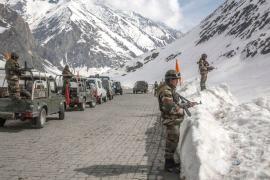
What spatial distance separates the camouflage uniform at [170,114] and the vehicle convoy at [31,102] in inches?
284

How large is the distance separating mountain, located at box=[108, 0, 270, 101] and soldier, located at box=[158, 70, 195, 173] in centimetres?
6859

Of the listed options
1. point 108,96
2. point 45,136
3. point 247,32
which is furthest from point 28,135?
point 247,32

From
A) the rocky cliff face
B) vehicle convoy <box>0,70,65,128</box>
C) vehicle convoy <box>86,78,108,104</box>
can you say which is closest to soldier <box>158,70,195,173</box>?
vehicle convoy <box>0,70,65,128</box>

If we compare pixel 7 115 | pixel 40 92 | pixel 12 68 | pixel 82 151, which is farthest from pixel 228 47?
pixel 82 151

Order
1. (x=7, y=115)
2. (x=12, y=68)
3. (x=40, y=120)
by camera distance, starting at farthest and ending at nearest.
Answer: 1. (x=40, y=120)
2. (x=12, y=68)
3. (x=7, y=115)

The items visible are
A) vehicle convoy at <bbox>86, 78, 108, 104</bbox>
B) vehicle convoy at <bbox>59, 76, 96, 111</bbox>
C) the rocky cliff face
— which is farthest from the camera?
the rocky cliff face

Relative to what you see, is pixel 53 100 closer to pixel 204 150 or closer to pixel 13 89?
pixel 13 89

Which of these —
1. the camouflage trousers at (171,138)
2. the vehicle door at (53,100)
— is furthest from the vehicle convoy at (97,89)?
the camouflage trousers at (171,138)

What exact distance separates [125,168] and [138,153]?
1689 mm

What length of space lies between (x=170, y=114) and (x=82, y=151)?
3.34m

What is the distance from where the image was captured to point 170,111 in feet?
28.4

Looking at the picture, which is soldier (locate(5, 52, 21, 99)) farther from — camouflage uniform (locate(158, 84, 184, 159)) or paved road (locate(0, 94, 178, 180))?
camouflage uniform (locate(158, 84, 184, 159))

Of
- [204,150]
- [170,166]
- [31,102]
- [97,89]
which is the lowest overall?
[170,166]

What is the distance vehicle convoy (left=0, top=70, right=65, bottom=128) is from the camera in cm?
1474
